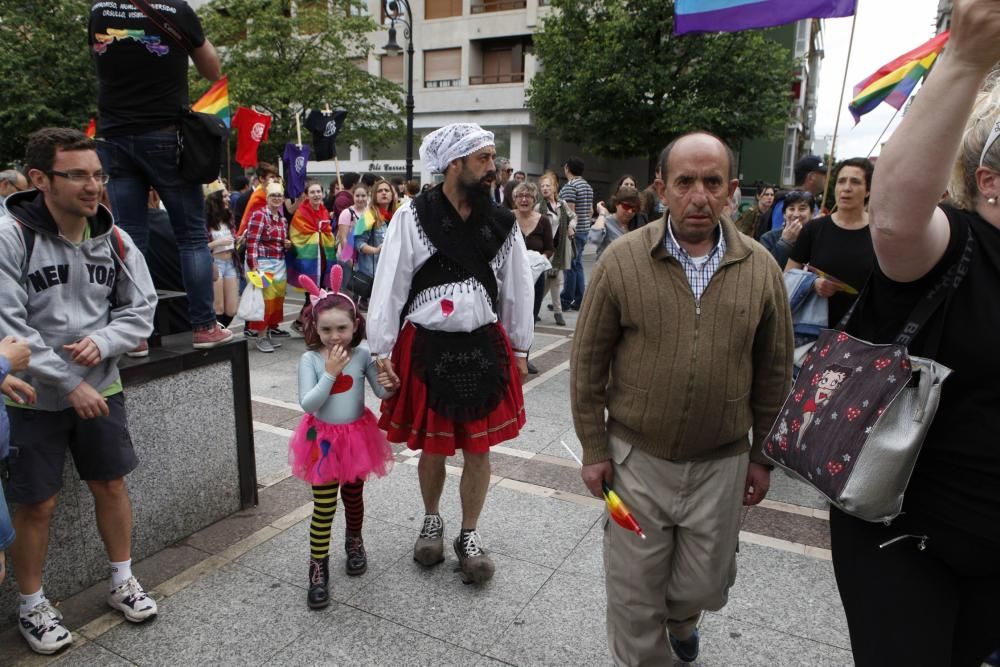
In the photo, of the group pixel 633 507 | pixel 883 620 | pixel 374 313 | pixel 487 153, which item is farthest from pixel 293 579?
pixel 883 620

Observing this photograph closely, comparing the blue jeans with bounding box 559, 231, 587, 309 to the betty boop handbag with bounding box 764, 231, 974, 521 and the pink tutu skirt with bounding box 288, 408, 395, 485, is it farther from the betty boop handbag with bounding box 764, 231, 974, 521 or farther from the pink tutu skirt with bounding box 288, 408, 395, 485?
the betty boop handbag with bounding box 764, 231, 974, 521

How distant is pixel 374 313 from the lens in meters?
2.92

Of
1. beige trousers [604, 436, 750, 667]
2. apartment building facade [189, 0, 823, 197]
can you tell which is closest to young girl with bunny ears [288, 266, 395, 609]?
beige trousers [604, 436, 750, 667]

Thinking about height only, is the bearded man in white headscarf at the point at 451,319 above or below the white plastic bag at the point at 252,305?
above

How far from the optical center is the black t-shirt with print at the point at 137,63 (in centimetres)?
327

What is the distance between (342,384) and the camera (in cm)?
298

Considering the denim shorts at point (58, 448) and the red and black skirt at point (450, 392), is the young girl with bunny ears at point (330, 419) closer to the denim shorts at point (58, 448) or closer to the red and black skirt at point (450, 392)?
the red and black skirt at point (450, 392)

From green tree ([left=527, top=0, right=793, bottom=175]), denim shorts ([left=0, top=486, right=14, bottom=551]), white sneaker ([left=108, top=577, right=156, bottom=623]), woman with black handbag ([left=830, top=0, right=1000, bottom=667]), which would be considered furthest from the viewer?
green tree ([left=527, top=0, right=793, bottom=175])

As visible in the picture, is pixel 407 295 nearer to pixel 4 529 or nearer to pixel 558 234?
pixel 4 529

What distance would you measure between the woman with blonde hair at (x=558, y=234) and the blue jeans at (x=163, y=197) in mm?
5293

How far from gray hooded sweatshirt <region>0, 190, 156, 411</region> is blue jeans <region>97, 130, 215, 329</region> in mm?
803

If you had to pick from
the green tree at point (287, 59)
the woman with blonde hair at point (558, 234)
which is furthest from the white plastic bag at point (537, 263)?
the green tree at point (287, 59)

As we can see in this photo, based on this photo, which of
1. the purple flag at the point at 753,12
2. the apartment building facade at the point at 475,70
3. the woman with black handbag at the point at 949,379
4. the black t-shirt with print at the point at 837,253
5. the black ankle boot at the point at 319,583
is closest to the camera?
the woman with black handbag at the point at 949,379

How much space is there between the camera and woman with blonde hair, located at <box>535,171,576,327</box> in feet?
28.7
